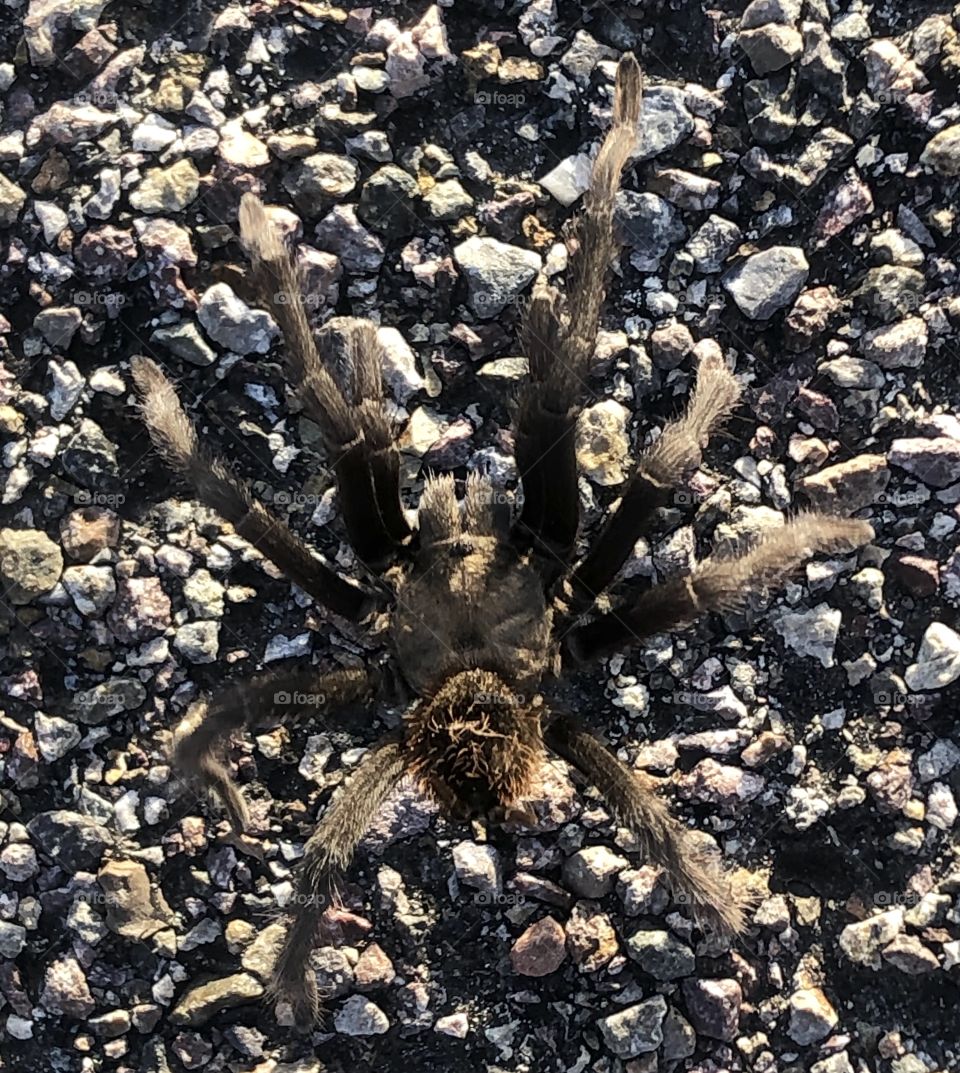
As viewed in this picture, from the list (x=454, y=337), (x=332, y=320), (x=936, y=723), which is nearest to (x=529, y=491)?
(x=454, y=337)

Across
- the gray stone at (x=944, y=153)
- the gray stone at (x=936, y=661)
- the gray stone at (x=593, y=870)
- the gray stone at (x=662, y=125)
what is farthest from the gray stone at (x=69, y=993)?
the gray stone at (x=944, y=153)

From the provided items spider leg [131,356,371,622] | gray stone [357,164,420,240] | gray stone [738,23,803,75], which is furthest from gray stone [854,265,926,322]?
spider leg [131,356,371,622]

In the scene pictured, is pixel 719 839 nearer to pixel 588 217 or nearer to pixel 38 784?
pixel 588 217

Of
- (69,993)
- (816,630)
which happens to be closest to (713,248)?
(816,630)

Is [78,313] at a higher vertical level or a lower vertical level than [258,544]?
higher

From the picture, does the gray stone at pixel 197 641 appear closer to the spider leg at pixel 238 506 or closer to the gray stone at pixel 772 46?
the spider leg at pixel 238 506
